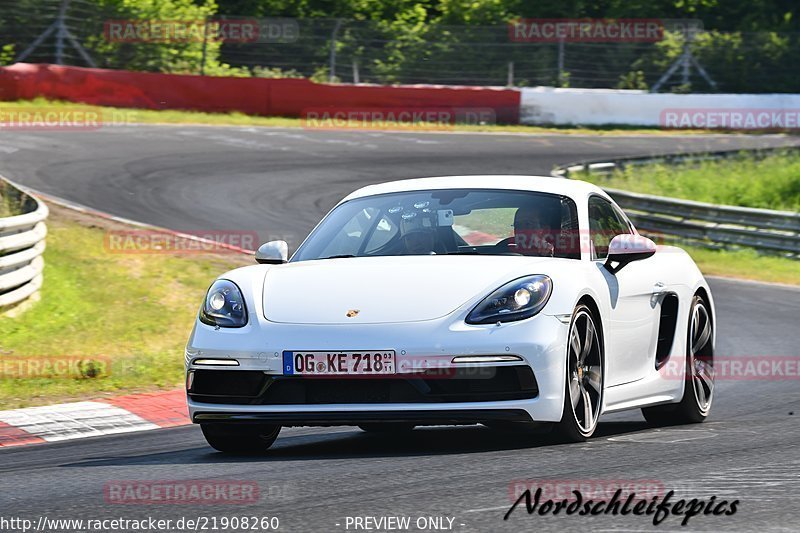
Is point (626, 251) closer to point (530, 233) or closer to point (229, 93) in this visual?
point (530, 233)

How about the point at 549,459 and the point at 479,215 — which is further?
the point at 479,215

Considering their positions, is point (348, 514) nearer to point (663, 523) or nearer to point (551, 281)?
point (663, 523)

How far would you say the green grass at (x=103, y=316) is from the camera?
34.9 feet

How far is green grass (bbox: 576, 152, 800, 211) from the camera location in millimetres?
26328

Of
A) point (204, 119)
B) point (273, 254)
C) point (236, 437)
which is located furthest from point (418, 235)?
point (204, 119)

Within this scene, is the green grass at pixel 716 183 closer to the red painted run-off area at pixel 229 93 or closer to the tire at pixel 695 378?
the red painted run-off area at pixel 229 93

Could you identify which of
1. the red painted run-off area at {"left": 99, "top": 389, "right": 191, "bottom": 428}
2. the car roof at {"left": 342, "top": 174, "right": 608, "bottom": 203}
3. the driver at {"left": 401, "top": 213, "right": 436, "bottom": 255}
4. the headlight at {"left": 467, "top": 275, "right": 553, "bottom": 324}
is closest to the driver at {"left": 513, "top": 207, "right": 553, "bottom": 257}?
the car roof at {"left": 342, "top": 174, "right": 608, "bottom": 203}

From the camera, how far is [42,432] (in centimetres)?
827

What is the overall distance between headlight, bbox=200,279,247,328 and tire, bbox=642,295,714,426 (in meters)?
2.65

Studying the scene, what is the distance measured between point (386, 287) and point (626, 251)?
4.56ft

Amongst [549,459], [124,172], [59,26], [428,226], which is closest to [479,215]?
[428,226]

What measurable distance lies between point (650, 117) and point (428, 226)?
2999cm

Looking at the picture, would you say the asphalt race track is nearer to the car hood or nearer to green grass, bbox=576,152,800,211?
the car hood

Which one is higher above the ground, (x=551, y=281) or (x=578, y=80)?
(x=551, y=281)
